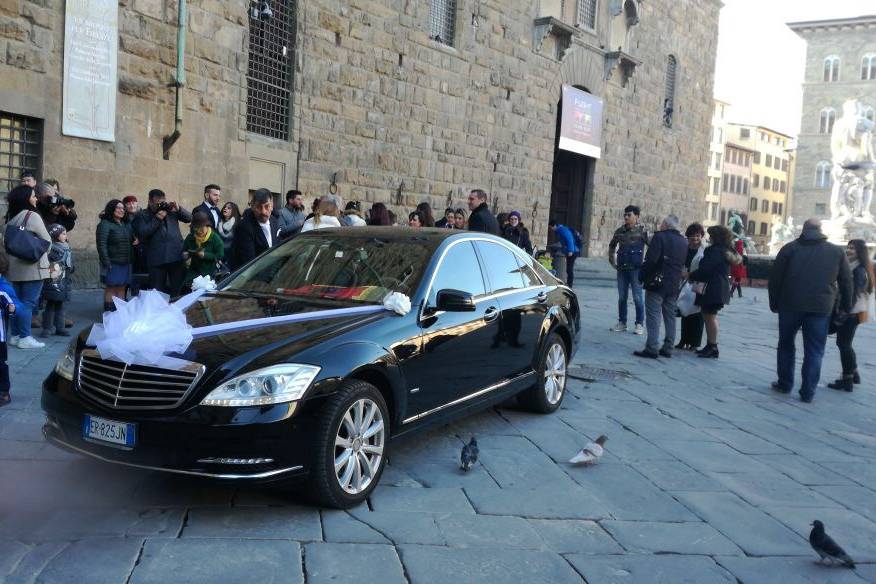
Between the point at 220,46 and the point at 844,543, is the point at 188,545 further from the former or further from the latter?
the point at 220,46

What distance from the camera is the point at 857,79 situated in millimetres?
57812

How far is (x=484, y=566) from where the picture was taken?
3551mm

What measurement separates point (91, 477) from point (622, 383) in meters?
5.34

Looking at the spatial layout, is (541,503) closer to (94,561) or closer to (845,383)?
(94,561)

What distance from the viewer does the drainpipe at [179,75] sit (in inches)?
467

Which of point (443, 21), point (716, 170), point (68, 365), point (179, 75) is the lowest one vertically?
point (68, 365)

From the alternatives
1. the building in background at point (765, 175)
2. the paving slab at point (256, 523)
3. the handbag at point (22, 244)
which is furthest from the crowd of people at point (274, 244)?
the building in background at point (765, 175)

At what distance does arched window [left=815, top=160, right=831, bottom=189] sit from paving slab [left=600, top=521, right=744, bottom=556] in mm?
63506

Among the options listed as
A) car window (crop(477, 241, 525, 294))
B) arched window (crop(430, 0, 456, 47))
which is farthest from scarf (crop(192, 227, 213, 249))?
arched window (crop(430, 0, 456, 47))

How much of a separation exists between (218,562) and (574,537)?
1749 millimetres

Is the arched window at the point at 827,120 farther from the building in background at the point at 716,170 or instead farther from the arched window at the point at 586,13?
the arched window at the point at 586,13

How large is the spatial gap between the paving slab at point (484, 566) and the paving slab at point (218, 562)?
0.53 metres

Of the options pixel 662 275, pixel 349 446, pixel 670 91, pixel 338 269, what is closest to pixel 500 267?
pixel 338 269

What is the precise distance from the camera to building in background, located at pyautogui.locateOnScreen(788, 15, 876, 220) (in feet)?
188
